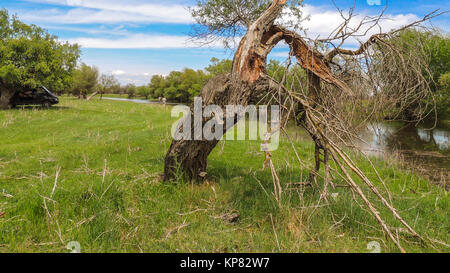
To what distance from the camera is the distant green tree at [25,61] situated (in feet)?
54.2

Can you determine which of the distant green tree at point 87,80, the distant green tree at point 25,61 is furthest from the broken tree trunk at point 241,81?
the distant green tree at point 87,80

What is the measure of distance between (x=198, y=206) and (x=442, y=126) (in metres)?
26.9

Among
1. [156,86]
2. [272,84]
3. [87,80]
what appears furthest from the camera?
[156,86]

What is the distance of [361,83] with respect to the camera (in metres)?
4.64

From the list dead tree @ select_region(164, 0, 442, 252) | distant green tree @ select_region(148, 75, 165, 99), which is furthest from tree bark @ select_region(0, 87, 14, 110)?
distant green tree @ select_region(148, 75, 165, 99)

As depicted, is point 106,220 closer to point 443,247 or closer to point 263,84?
point 263,84

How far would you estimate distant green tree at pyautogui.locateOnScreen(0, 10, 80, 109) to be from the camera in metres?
16.5

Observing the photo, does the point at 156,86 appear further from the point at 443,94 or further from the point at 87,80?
the point at 443,94

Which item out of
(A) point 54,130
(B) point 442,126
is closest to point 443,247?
(A) point 54,130

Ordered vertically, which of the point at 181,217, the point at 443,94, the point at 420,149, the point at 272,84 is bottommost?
the point at 420,149

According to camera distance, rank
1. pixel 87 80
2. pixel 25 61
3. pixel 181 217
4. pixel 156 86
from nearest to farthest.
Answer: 1. pixel 181 217
2. pixel 25 61
3. pixel 87 80
4. pixel 156 86

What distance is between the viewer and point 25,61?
17.5m

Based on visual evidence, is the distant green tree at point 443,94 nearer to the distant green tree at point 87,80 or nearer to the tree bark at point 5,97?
the tree bark at point 5,97

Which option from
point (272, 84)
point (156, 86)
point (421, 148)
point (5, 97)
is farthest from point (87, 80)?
point (272, 84)
